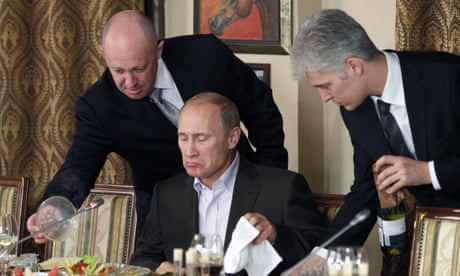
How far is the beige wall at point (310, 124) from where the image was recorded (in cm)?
493

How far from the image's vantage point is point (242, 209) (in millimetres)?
3533

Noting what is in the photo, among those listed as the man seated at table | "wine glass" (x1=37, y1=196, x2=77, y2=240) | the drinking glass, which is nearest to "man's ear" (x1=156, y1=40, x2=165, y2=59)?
the man seated at table

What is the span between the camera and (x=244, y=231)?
10.0 feet

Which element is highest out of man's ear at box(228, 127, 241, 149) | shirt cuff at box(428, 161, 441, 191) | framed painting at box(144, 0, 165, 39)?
framed painting at box(144, 0, 165, 39)

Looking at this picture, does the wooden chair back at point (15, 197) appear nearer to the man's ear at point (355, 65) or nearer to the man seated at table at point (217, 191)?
the man seated at table at point (217, 191)

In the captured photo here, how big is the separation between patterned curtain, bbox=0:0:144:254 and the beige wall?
0.54 m

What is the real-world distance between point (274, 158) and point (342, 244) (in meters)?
0.69

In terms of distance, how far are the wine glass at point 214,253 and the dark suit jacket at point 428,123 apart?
723 millimetres

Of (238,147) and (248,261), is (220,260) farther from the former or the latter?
(238,147)

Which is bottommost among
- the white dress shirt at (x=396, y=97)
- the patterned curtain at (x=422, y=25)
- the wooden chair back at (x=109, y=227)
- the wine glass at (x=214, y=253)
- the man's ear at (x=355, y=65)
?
the wooden chair back at (x=109, y=227)

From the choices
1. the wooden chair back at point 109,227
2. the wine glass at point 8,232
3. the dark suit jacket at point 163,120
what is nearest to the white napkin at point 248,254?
the wine glass at point 8,232

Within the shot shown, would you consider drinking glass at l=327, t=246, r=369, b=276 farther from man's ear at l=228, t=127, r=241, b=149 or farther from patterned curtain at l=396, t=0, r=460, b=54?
patterned curtain at l=396, t=0, r=460, b=54

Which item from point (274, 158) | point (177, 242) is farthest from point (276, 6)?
point (177, 242)

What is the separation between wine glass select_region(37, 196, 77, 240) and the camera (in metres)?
3.15
